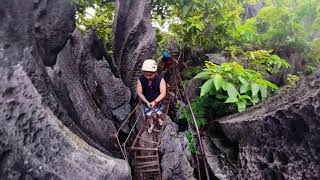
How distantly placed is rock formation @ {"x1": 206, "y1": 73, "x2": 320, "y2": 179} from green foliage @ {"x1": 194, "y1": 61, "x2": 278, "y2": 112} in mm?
996

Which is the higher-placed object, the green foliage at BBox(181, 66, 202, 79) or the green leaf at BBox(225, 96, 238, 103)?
the green leaf at BBox(225, 96, 238, 103)

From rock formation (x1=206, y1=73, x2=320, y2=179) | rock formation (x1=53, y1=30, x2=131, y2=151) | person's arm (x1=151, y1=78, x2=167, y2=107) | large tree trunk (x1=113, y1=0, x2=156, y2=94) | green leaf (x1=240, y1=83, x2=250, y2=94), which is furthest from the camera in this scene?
large tree trunk (x1=113, y1=0, x2=156, y2=94)

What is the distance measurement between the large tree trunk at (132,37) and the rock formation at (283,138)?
113 inches

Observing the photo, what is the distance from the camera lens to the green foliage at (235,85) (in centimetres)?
625

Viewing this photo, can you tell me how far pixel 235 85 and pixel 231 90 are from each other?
38 cm

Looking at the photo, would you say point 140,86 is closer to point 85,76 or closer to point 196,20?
point 85,76

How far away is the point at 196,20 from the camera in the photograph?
299 inches

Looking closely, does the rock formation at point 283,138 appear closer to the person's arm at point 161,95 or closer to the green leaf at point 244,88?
the green leaf at point 244,88

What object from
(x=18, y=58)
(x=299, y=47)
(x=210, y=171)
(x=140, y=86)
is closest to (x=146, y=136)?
(x=140, y=86)

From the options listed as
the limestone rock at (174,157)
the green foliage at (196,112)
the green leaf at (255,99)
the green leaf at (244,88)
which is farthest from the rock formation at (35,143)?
the green leaf at (255,99)

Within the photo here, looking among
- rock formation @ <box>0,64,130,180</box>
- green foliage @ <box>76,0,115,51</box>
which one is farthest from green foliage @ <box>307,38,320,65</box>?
rock formation @ <box>0,64,130,180</box>

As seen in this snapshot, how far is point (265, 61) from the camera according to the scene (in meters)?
7.82

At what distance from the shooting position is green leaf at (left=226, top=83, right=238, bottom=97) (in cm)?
619

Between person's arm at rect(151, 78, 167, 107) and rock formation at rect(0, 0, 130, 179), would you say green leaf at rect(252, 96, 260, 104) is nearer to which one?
person's arm at rect(151, 78, 167, 107)
